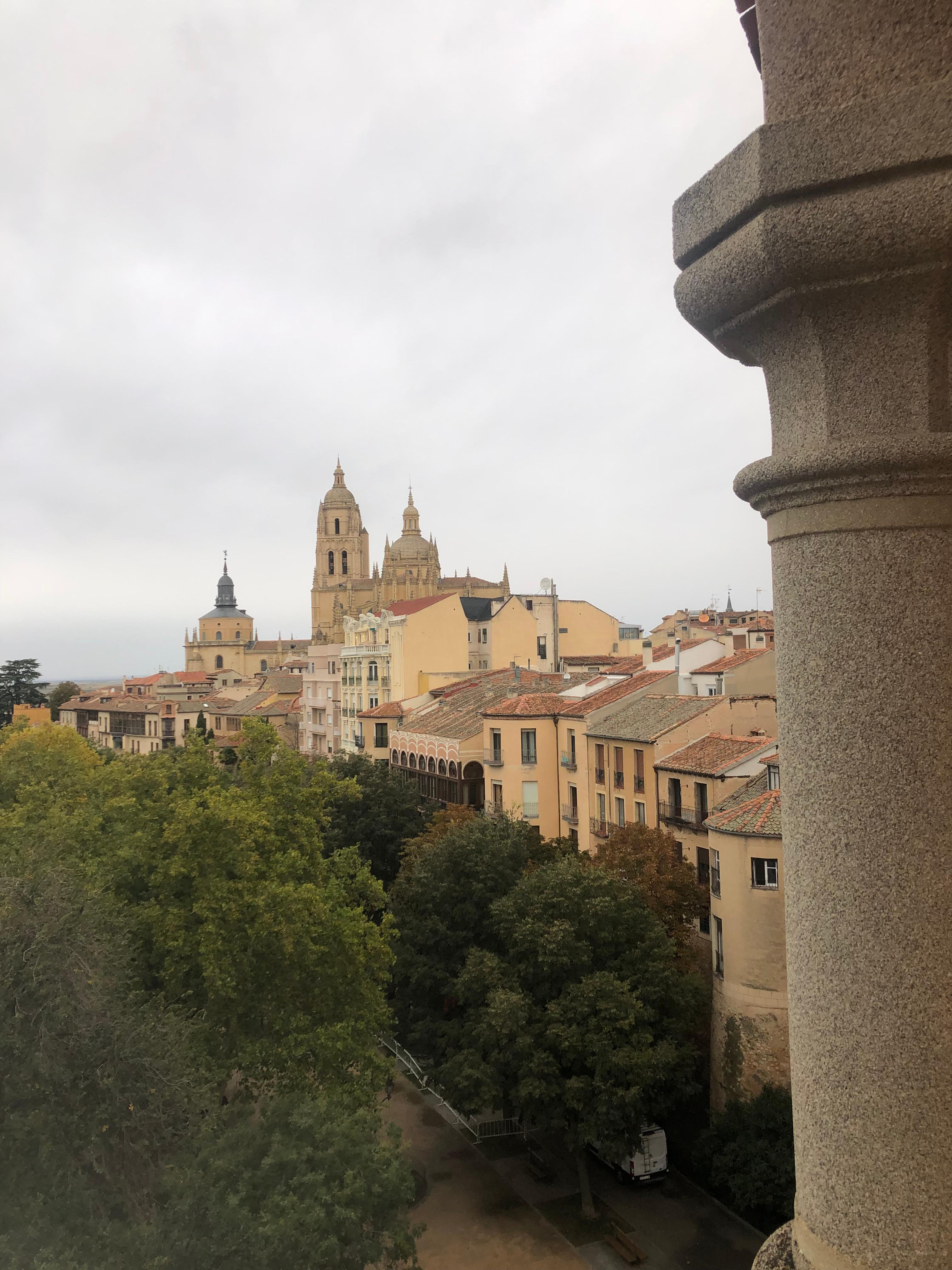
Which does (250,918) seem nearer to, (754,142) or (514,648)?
(754,142)

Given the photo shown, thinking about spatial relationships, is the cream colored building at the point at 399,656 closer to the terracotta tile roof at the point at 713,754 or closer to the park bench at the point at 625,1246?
the terracotta tile roof at the point at 713,754

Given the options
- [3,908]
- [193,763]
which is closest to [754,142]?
[3,908]

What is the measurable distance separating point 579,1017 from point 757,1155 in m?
4.66

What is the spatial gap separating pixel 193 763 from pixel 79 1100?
11.9 m

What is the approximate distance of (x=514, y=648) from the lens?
228ft

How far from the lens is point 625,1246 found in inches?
805

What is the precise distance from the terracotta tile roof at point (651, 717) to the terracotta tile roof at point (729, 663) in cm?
248

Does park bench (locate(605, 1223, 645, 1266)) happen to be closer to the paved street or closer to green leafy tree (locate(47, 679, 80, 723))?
the paved street

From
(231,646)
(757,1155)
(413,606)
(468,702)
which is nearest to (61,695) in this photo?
(231,646)

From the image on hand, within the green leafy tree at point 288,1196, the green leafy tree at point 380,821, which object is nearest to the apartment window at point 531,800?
the green leafy tree at point 380,821

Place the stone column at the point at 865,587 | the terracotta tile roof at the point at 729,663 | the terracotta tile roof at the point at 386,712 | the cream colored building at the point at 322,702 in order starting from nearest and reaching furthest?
the stone column at the point at 865,587 → the terracotta tile roof at the point at 729,663 → the terracotta tile roof at the point at 386,712 → the cream colored building at the point at 322,702

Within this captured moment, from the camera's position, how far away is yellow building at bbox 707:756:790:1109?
2125cm

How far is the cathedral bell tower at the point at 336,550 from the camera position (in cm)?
15888

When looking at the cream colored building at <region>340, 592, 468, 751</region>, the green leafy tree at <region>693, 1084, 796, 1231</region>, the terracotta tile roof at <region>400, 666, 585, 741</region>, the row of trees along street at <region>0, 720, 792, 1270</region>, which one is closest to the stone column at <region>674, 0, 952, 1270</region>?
the row of trees along street at <region>0, 720, 792, 1270</region>
